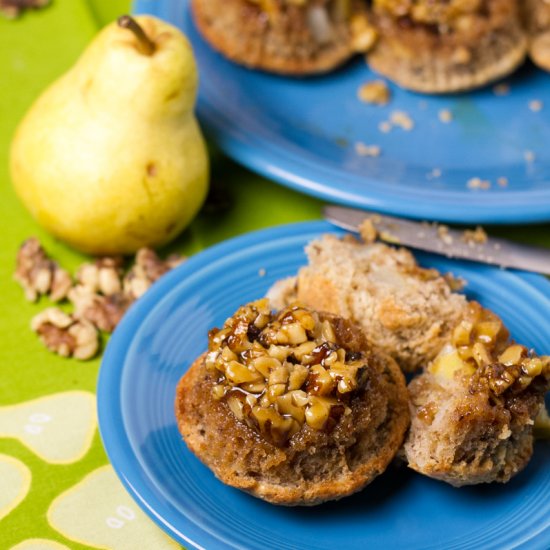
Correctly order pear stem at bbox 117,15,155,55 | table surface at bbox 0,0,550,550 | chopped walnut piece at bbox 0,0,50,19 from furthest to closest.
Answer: chopped walnut piece at bbox 0,0,50,19, pear stem at bbox 117,15,155,55, table surface at bbox 0,0,550,550

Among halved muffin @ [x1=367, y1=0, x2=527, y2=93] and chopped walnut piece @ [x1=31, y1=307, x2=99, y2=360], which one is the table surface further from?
halved muffin @ [x1=367, y1=0, x2=527, y2=93]

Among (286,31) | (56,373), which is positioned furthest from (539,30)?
(56,373)

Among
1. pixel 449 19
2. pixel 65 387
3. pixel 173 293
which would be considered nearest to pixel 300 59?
pixel 449 19

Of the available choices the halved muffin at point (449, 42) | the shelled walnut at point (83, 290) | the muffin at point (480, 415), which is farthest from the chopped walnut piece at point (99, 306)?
the halved muffin at point (449, 42)

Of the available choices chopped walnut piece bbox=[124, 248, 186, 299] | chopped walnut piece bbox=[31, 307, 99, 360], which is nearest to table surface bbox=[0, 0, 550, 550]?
chopped walnut piece bbox=[31, 307, 99, 360]

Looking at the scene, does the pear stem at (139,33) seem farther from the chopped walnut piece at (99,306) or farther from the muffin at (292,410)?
the muffin at (292,410)

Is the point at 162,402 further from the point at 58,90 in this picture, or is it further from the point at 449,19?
the point at 449,19
